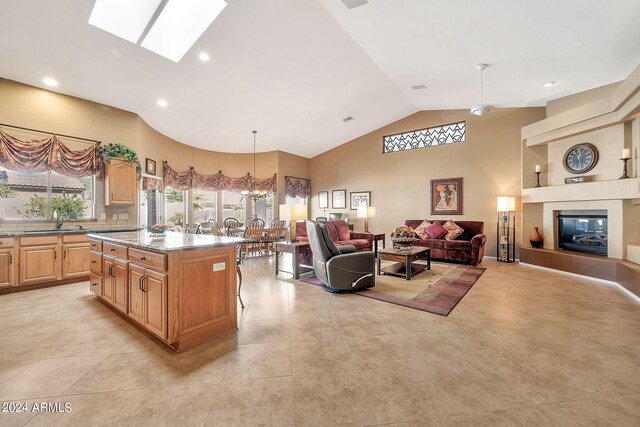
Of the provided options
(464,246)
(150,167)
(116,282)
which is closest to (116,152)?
(150,167)

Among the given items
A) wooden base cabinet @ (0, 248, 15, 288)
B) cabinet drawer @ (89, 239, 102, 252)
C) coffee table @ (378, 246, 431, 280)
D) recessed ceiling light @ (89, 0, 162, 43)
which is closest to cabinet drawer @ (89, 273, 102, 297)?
cabinet drawer @ (89, 239, 102, 252)

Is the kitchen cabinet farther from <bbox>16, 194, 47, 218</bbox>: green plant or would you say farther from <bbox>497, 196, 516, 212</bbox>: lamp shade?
<bbox>497, 196, 516, 212</bbox>: lamp shade

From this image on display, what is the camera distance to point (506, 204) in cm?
588

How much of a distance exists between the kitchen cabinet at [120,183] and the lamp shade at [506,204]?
770cm

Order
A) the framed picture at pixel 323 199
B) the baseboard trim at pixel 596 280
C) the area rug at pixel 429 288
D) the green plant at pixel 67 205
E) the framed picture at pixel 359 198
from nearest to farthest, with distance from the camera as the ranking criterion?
the area rug at pixel 429 288 < the baseboard trim at pixel 596 280 < the green plant at pixel 67 205 < the framed picture at pixel 359 198 < the framed picture at pixel 323 199

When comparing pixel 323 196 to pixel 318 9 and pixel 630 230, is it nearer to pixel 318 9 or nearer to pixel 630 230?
pixel 318 9

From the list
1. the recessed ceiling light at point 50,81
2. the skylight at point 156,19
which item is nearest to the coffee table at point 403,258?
the skylight at point 156,19

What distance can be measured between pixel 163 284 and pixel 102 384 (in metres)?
0.73

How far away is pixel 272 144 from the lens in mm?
7934

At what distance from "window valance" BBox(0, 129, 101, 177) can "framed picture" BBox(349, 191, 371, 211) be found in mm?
6497

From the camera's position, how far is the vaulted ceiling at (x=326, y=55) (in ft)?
10.3

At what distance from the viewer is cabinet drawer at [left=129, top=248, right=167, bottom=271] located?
2.17 m

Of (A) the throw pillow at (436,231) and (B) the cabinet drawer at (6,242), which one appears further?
(A) the throw pillow at (436,231)

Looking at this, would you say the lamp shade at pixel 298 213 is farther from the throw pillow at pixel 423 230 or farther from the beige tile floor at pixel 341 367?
the throw pillow at pixel 423 230
